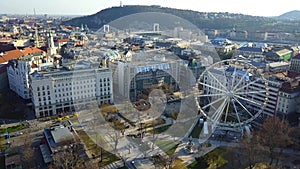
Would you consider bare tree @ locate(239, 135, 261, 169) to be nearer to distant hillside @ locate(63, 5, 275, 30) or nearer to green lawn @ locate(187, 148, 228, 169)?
green lawn @ locate(187, 148, 228, 169)

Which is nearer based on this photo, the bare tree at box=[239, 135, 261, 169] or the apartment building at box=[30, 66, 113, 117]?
the bare tree at box=[239, 135, 261, 169]

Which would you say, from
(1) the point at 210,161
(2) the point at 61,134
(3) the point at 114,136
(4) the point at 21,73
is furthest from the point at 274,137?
(4) the point at 21,73

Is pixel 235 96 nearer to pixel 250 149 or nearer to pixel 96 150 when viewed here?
pixel 250 149

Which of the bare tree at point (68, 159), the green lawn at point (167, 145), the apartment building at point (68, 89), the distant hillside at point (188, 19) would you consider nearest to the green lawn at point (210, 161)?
the green lawn at point (167, 145)

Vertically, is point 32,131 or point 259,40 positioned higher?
point 259,40

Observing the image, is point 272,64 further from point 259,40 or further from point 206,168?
point 259,40

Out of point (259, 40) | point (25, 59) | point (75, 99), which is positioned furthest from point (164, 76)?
point (259, 40)

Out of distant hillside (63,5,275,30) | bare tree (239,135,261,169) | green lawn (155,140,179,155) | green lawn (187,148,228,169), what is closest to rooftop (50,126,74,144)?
green lawn (155,140,179,155)

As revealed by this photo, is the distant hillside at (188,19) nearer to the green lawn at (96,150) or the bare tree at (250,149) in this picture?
the green lawn at (96,150)
